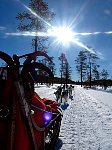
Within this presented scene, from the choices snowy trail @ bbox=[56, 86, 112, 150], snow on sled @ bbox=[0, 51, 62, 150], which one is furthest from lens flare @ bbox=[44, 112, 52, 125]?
snowy trail @ bbox=[56, 86, 112, 150]

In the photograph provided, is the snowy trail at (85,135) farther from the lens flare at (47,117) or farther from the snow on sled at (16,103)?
the snow on sled at (16,103)

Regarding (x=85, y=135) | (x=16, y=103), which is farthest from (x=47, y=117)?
(x=85, y=135)

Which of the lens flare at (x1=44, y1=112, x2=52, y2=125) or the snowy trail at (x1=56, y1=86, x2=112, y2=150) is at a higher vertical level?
the lens flare at (x1=44, y1=112, x2=52, y2=125)

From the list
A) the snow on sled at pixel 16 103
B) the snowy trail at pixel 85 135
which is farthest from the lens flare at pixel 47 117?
the snowy trail at pixel 85 135

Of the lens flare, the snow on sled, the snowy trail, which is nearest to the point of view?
the snow on sled

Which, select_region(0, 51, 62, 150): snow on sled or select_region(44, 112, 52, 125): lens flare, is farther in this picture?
select_region(44, 112, 52, 125): lens flare

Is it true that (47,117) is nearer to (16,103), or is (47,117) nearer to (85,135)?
(16,103)

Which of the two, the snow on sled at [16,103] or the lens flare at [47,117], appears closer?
the snow on sled at [16,103]

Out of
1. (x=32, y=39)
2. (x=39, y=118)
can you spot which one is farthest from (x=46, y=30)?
(x=39, y=118)

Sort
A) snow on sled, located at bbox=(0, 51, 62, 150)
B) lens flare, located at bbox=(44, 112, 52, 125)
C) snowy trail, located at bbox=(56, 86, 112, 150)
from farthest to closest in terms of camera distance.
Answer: snowy trail, located at bbox=(56, 86, 112, 150) → lens flare, located at bbox=(44, 112, 52, 125) → snow on sled, located at bbox=(0, 51, 62, 150)

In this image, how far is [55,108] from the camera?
666 cm

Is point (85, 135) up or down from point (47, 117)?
down

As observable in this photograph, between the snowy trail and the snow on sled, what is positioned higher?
the snow on sled

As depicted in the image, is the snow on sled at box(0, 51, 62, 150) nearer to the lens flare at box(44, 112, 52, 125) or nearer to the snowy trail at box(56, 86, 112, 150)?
the lens flare at box(44, 112, 52, 125)
